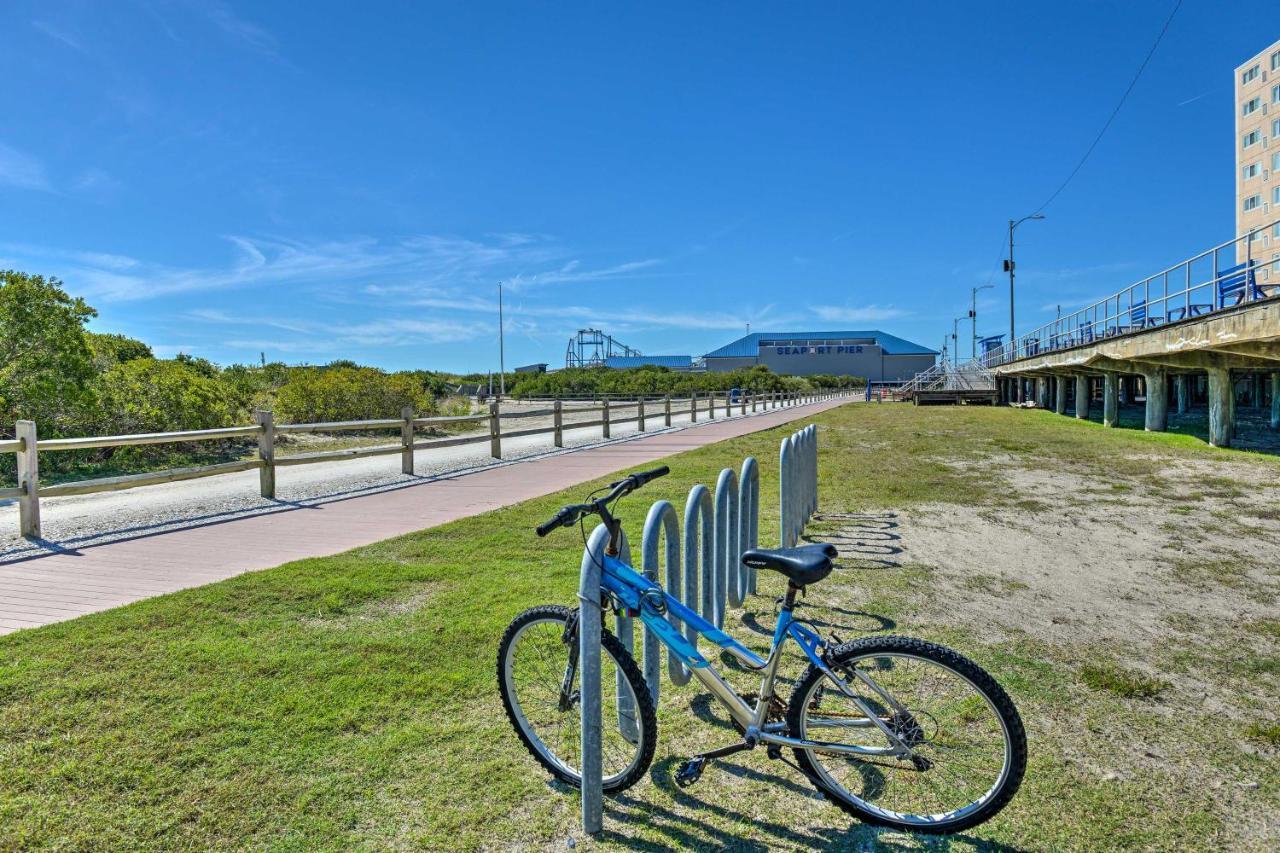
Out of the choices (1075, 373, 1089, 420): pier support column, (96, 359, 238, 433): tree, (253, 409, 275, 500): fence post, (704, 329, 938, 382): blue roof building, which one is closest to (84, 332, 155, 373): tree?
(96, 359, 238, 433): tree

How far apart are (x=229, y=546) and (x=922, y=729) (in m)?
6.47

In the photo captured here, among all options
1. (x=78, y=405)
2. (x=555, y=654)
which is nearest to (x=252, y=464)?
(x=78, y=405)

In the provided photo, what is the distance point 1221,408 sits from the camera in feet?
59.5

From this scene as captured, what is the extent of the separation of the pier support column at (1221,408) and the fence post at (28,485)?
21.9 m

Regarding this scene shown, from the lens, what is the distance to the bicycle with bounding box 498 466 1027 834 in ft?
8.50

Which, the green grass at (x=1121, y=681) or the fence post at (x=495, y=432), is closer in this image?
the green grass at (x=1121, y=681)

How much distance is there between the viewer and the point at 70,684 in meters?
3.71

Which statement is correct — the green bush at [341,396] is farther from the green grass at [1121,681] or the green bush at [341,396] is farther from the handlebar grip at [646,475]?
the green grass at [1121,681]

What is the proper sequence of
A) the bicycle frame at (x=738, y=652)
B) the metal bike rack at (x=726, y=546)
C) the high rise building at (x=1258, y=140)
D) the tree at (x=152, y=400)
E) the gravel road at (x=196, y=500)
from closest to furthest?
the bicycle frame at (x=738, y=652)
the metal bike rack at (x=726, y=546)
the gravel road at (x=196, y=500)
the tree at (x=152, y=400)
the high rise building at (x=1258, y=140)

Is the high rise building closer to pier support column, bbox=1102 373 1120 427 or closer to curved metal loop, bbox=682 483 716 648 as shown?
pier support column, bbox=1102 373 1120 427

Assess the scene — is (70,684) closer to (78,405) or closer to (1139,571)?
(1139,571)

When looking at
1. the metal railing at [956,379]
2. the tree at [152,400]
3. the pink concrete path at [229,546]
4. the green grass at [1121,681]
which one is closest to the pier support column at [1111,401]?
the metal railing at [956,379]

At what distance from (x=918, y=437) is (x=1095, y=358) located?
1019cm

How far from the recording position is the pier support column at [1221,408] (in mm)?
17812
